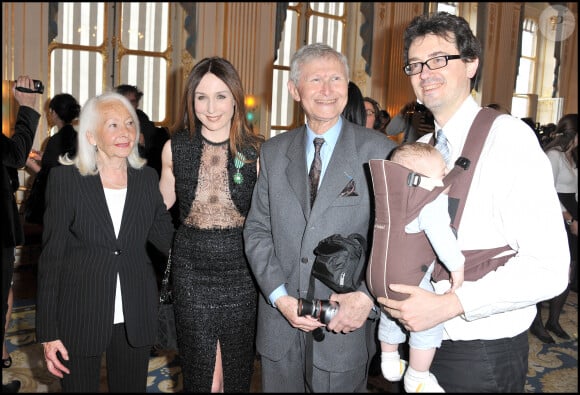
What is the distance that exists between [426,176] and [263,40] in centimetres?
776

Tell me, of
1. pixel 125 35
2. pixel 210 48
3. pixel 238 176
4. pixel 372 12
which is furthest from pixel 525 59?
pixel 238 176

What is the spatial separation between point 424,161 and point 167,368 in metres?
2.97

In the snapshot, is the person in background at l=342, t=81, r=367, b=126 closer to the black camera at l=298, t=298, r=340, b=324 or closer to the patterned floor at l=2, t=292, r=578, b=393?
the black camera at l=298, t=298, r=340, b=324

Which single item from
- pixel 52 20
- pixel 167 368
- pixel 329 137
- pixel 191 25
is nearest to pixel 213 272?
pixel 329 137

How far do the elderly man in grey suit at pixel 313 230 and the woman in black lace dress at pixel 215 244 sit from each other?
0.89 feet

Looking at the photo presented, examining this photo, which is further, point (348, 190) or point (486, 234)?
point (348, 190)

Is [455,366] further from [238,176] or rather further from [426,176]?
[238,176]

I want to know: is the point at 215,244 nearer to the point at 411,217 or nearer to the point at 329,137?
the point at 329,137

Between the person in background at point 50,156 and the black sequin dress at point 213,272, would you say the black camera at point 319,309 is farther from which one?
the person in background at point 50,156

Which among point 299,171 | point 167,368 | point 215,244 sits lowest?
point 167,368

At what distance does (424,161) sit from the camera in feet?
5.57

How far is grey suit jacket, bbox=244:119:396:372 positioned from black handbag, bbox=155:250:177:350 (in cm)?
53

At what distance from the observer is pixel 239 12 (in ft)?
28.1

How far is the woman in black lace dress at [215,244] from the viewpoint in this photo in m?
2.46
